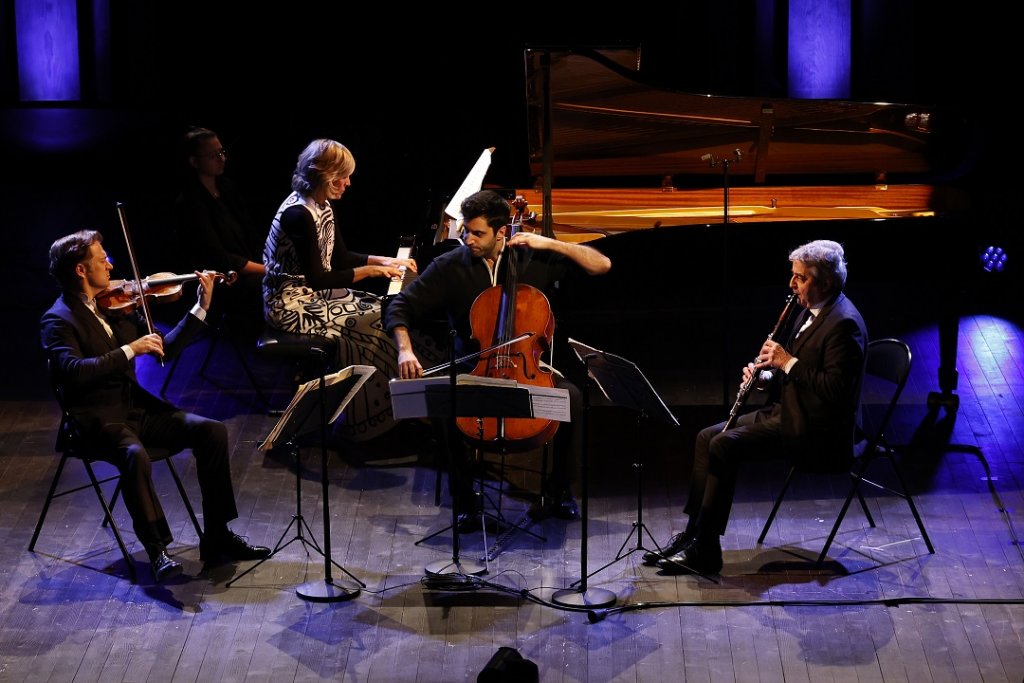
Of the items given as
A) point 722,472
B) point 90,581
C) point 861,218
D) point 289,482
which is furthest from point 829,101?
point 90,581

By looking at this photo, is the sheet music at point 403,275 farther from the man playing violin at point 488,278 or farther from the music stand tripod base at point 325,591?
the music stand tripod base at point 325,591

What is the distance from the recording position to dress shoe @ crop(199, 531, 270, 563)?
553cm

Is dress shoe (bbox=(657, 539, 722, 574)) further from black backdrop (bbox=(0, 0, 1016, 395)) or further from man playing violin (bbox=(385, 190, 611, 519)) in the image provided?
black backdrop (bbox=(0, 0, 1016, 395))

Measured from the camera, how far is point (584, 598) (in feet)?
17.0

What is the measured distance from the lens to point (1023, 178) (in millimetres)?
8742

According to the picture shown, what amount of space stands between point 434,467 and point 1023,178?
4536 millimetres

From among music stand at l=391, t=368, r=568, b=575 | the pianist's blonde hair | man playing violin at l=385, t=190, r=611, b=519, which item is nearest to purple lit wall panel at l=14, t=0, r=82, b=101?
the pianist's blonde hair

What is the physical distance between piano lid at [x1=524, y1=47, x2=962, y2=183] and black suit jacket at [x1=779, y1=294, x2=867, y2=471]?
2.10 meters

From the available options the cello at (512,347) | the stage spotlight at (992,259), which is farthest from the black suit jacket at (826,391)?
the stage spotlight at (992,259)

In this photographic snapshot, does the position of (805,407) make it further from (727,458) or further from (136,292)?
(136,292)

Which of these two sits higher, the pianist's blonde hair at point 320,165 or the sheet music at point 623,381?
the pianist's blonde hair at point 320,165

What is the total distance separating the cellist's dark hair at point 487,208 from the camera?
587cm

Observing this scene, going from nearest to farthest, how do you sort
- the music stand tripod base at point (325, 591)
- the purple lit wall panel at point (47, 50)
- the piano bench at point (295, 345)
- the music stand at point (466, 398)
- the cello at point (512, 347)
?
1. the music stand at point (466, 398)
2. the music stand tripod base at point (325, 591)
3. the cello at point (512, 347)
4. the piano bench at point (295, 345)
5. the purple lit wall panel at point (47, 50)

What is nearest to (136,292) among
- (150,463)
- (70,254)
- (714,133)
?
(70,254)
